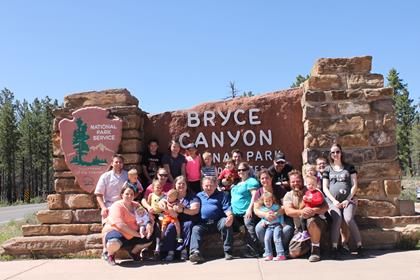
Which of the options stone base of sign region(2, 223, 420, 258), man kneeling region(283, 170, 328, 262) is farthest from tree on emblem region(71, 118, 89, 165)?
man kneeling region(283, 170, 328, 262)

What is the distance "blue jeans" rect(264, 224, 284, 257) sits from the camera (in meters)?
5.42

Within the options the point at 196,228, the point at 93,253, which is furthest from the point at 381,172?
the point at 93,253

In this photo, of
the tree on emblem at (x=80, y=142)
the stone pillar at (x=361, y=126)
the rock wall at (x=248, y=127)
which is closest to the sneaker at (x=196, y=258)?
the rock wall at (x=248, y=127)

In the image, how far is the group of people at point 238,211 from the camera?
549 cm

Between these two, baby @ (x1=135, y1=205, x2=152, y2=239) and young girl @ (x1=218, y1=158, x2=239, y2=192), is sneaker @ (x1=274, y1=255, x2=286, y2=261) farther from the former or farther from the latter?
baby @ (x1=135, y1=205, x2=152, y2=239)

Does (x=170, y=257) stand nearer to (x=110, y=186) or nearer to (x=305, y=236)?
(x=110, y=186)

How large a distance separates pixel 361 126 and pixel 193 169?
2569 mm

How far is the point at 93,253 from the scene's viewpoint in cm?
626

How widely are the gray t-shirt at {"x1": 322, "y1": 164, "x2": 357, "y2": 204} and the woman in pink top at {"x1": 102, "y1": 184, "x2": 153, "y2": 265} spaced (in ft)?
8.24

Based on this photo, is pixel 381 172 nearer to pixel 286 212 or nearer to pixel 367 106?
pixel 367 106

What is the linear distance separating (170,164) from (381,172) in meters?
3.11

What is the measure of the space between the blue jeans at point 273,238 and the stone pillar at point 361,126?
55.1 inches

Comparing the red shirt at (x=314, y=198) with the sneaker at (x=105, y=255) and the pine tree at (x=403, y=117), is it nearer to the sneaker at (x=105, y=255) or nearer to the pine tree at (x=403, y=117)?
the sneaker at (x=105, y=255)

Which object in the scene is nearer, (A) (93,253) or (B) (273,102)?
(A) (93,253)
